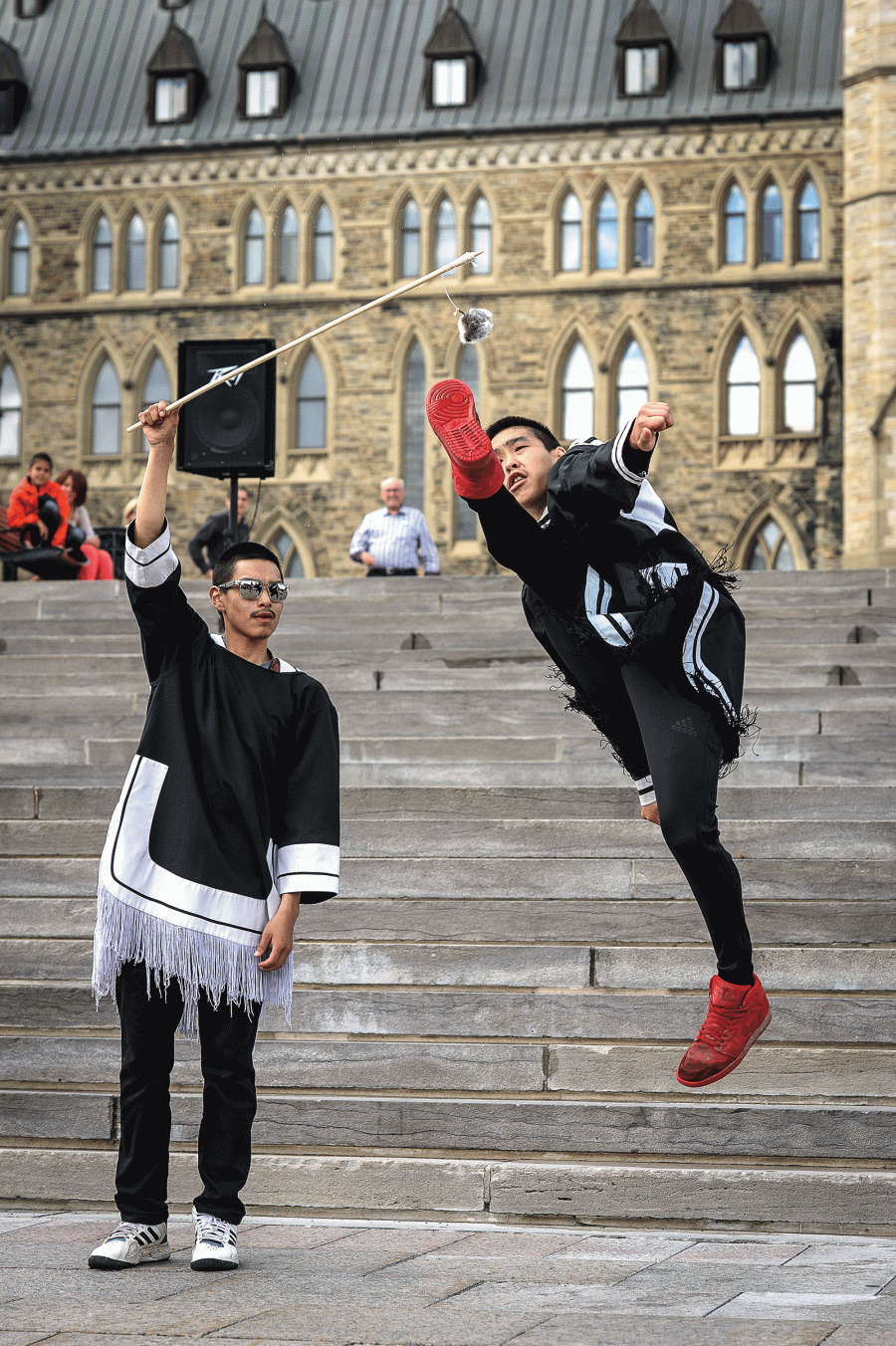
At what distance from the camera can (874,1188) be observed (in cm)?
446

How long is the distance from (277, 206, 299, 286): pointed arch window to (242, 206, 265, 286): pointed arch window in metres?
0.33

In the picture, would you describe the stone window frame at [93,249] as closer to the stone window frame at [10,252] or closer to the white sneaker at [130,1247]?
the stone window frame at [10,252]

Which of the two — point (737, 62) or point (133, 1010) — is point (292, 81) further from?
point (133, 1010)

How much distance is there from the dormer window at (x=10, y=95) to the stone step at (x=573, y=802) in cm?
2869

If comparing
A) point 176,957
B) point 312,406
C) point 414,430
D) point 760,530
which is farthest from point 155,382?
point 176,957

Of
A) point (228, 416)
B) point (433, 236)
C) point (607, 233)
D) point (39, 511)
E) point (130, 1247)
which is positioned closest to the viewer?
point (130, 1247)

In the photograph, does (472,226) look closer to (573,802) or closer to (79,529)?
(79,529)

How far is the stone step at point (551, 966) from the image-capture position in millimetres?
5395

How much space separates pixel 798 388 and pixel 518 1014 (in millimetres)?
26041

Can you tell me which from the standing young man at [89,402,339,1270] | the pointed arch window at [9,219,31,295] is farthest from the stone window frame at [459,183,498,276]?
the standing young man at [89,402,339,1270]

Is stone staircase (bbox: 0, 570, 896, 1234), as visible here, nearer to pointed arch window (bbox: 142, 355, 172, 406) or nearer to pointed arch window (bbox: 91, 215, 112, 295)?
pointed arch window (bbox: 142, 355, 172, 406)

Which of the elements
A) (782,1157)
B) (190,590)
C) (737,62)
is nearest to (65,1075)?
(782,1157)

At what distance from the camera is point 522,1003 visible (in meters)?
5.32

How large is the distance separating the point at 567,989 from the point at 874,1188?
132 cm
